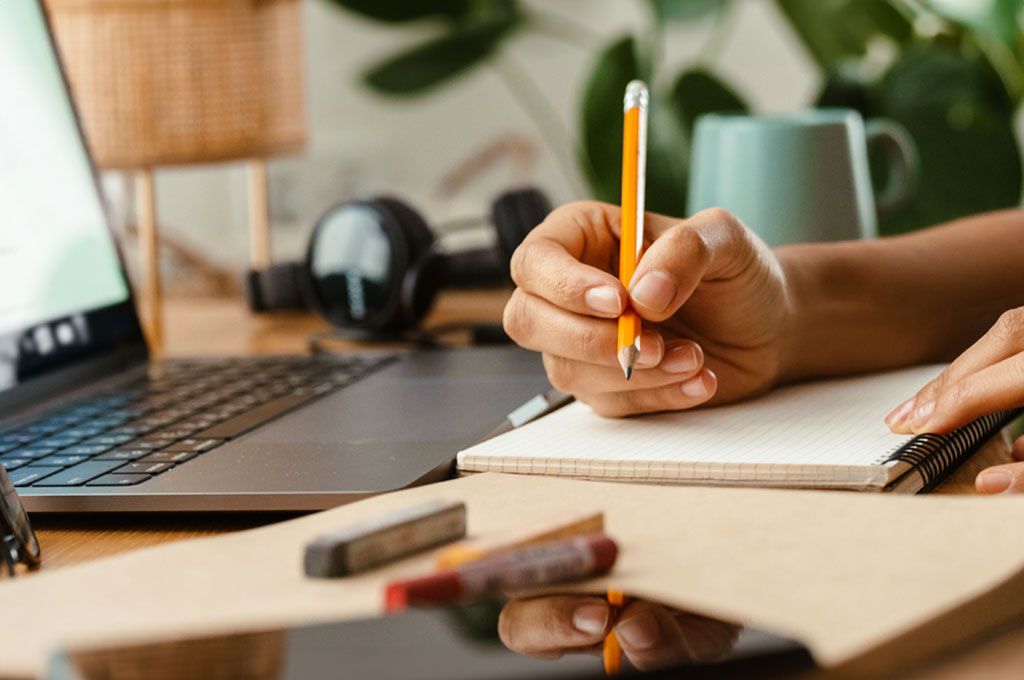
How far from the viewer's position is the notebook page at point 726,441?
422 millimetres

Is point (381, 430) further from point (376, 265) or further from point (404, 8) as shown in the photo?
point (404, 8)

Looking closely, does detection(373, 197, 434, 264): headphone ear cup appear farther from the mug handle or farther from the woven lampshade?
the mug handle

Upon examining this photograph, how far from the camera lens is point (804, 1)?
159 centimetres

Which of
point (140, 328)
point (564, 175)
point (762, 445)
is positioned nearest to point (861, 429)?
point (762, 445)

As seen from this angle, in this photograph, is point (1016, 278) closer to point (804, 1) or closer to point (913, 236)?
→ point (913, 236)

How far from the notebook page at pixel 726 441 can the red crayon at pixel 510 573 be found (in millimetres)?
124

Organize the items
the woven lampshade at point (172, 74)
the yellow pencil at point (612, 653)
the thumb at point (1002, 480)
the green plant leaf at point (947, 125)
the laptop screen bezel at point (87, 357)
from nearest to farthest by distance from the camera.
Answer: the yellow pencil at point (612, 653), the thumb at point (1002, 480), the laptop screen bezel at point (87, 357), the woven lampshade at point (172, 74), the green plant leaf at point (947, 125)

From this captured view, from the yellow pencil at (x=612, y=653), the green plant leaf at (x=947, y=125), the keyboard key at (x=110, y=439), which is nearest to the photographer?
the yellow pencil at (x=612, y=653)

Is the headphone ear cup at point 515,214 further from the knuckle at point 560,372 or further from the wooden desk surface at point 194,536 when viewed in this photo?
the knuckle at point 560,372

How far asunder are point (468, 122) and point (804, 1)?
56 cm

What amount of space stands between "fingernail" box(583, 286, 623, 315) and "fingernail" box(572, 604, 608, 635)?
0.68ft

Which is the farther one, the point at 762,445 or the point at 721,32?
the point at 721,32

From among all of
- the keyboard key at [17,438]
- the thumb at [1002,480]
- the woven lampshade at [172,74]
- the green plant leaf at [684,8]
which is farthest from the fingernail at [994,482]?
the green plant leaf at [684,8]

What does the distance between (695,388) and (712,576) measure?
22 cm
